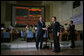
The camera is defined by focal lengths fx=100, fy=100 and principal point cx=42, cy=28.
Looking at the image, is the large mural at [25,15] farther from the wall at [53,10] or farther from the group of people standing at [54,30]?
the group of people standing at [54,30]

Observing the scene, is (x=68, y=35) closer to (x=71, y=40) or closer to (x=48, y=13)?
(x=71, y=40)

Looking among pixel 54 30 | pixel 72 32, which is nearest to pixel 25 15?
pixel 54 30

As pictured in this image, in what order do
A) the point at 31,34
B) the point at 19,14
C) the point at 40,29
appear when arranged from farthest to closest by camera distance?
the point at 31,34 → the point at 19,14 → the point at 40,29

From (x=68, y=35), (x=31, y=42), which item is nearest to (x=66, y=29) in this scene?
(x=68, y=35)

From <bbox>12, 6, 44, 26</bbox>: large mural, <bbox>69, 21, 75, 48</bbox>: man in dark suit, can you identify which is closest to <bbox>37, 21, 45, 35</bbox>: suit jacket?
<bbox>12, 6, 44, 26</bbox>: large mural

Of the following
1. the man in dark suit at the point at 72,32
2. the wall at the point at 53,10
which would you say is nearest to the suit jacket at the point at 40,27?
the wall at the point at 53,10

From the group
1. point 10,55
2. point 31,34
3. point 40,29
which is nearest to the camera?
point 10,55

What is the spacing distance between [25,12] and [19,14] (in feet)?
0.93

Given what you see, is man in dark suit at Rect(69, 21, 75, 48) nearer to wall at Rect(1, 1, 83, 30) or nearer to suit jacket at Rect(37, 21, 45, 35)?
wall at Rect(1, 1, 83, 30)

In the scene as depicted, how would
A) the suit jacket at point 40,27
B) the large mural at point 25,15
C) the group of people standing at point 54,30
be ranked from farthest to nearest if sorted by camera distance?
1. the large mural at point 25,15
2. the suit jacket at point 40,27
3. the group of people standing at point 54,30

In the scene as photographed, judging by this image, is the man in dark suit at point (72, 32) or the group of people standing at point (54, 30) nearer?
the group of people standing at point (54, 30)

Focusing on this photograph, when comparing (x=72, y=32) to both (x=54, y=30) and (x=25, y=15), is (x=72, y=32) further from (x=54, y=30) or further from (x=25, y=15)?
(x=25, y=15)

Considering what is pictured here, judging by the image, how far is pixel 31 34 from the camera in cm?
480

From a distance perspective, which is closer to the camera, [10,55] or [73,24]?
[10,55]
